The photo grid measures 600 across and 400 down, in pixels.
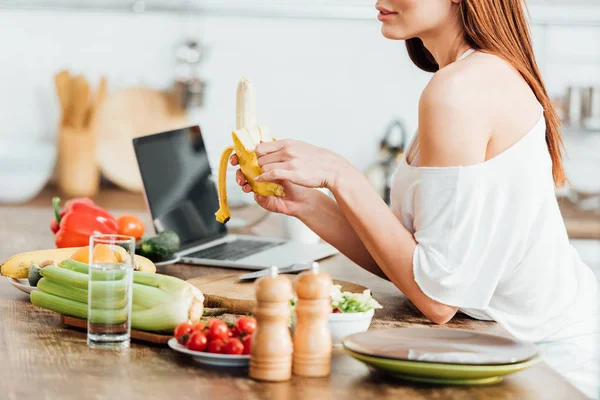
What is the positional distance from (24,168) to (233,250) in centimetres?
220

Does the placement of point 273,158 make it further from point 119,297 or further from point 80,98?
point 80,98

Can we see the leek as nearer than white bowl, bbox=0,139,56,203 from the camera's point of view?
Yes

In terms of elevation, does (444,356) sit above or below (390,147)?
below

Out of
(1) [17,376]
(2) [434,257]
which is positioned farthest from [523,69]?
(1) [17,376]

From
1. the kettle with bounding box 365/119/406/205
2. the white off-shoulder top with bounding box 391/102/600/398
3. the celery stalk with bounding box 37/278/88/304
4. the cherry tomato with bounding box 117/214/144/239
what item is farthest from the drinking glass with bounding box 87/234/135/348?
the kettle with bounding box 365/119/406/205

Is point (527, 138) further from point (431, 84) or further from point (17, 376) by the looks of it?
point (17, 376)

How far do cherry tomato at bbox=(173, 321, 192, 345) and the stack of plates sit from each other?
0.22m

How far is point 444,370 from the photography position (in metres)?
1.15

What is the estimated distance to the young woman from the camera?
1479 millimetres

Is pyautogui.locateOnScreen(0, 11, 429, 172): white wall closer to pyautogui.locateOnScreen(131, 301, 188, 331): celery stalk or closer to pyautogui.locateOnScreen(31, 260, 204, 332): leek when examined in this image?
pyautogui.locateOnScreen(31, 260, 204, 332): leek

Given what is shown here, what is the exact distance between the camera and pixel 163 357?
129 centimetres

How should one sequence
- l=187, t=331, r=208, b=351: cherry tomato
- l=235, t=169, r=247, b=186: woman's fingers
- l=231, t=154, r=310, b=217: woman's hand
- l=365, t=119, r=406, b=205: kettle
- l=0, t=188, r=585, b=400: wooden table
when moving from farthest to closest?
l=365, t=119, r=406, b=205: kettle → l=231, t=154, r=310, b=217: woman's hand → l=235, t=169, r=247, b=186: woman's fingers → l=187, t=331, r=208, b=351: cherry tomato → l=0, t=188, r=585, b=400: wooden table

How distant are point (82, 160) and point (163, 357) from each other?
116 inches

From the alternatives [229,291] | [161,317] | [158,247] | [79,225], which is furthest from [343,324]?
[79,225]
